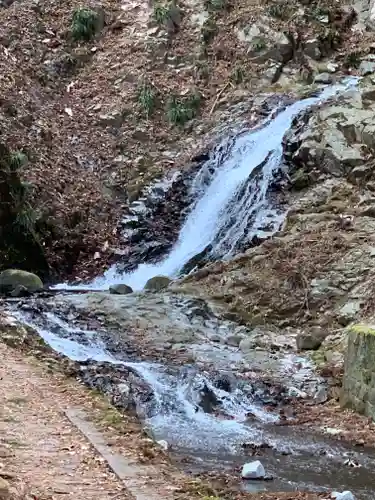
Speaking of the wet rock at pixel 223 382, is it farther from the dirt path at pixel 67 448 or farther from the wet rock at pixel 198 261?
the wet rock at pixel 198 261

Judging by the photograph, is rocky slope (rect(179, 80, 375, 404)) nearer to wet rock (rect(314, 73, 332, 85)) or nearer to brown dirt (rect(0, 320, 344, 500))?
wet rock (rect(314, 73, 332, 85))

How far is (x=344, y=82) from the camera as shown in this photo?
17.0 metres

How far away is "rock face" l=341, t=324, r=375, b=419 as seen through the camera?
313 inches

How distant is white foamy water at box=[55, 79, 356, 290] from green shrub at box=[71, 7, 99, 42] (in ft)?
19.4

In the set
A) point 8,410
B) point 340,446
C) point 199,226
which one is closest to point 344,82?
point 199,226

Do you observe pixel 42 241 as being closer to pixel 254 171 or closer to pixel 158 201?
pixel 158 201

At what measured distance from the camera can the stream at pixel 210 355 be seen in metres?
6.73

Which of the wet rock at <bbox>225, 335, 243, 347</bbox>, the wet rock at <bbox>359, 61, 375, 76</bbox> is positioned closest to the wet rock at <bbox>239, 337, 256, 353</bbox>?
the wet rock at <bbox>225, 335, 243, 347</bbox>

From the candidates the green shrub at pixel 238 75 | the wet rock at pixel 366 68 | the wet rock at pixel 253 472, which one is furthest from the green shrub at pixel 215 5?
the wet rock at pixel 253 472

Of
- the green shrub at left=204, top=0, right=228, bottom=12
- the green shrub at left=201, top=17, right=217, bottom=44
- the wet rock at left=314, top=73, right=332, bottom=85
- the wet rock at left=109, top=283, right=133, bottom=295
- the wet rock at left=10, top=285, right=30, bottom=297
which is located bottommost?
the wet rock at left=109, top=283, right=133, bottom=295

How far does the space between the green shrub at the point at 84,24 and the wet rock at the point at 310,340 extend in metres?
12.0

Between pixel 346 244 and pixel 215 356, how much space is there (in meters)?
3.33

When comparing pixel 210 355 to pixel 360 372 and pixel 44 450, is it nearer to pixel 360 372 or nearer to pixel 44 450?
pixel 360 372

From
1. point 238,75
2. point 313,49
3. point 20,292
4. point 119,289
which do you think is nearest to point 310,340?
point 119,289
